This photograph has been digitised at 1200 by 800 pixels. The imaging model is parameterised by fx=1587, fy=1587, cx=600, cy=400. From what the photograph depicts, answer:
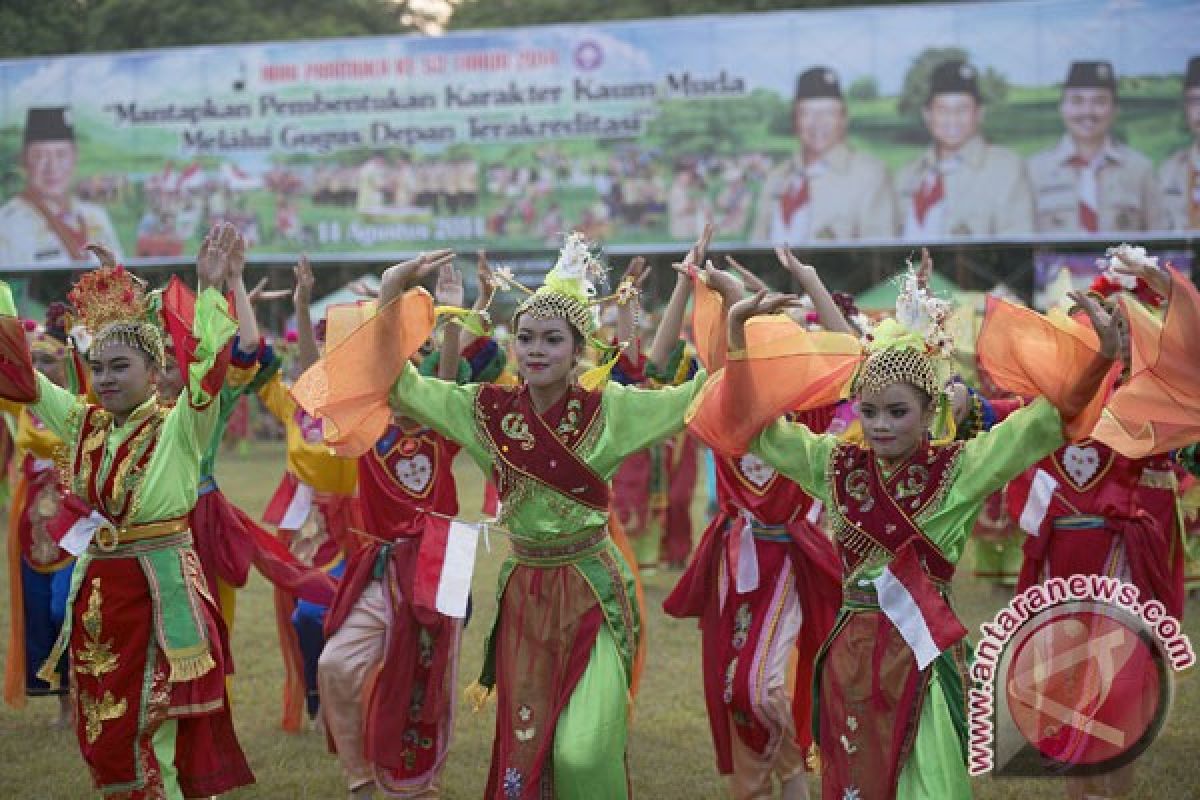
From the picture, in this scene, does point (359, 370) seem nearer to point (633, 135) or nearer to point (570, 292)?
point (570, 292)

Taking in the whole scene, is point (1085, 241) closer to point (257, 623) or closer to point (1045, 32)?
point (1045, 32)

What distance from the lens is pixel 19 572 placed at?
27.3 feet

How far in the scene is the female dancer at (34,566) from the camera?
26.2 feet

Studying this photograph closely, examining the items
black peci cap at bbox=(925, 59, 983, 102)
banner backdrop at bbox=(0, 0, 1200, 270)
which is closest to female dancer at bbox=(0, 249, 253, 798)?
banner backdrop at bbox=(0, 0, 1200, 270)

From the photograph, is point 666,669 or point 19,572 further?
point 666,669

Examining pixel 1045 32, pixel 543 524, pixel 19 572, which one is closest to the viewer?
pixel 543 524

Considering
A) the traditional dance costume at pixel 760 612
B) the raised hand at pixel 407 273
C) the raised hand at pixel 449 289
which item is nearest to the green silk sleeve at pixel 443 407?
the raised hand at pixel 407 273

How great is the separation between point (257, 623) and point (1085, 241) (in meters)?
15.1

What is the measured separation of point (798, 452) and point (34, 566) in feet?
15.6

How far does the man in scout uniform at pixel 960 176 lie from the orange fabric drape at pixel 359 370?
59.5 feet

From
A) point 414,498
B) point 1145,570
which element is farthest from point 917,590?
point 414,498

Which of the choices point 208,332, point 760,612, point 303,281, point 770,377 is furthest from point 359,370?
point 760,612

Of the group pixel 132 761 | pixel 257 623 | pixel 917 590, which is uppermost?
pixel 917 590

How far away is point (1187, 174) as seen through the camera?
21984 millimetres
